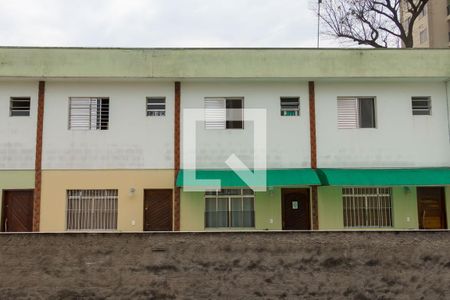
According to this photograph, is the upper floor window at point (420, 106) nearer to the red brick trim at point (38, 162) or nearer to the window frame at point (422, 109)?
the window frame at point (422, 109)

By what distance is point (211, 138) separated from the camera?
60.6ft

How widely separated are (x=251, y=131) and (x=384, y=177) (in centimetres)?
526

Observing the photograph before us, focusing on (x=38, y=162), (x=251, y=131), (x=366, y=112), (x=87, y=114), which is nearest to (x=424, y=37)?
(x=366, y=112)

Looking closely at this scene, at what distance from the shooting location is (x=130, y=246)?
42.1 ft

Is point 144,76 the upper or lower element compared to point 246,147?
upper

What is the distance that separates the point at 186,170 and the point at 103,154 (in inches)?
129

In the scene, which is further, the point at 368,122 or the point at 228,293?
the point at 368,122

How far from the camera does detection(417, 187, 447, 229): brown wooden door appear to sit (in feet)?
60.8

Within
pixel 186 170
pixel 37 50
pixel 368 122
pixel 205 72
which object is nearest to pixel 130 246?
pixel 186 170

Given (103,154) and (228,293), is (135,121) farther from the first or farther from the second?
(228,293)

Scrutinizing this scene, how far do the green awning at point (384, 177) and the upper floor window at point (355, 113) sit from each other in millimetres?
1953

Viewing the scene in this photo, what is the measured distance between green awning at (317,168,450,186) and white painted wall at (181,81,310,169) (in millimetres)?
1292

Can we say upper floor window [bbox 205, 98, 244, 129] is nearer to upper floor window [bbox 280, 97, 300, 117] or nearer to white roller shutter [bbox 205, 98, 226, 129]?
white roller shutter [bbox 205, 98, 226, 129]

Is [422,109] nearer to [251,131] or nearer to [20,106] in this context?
[251,131]
